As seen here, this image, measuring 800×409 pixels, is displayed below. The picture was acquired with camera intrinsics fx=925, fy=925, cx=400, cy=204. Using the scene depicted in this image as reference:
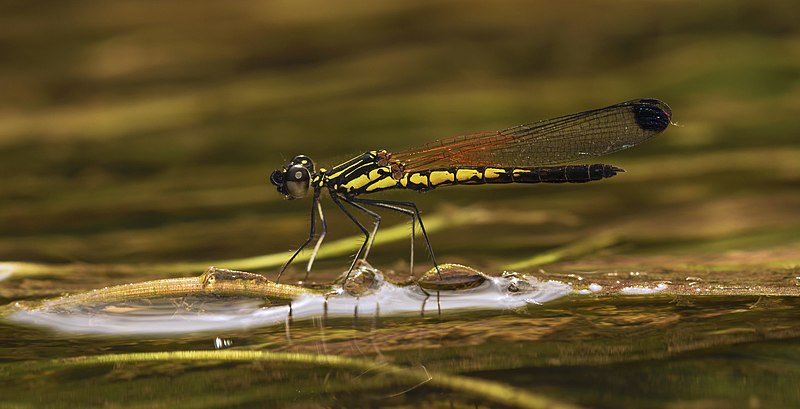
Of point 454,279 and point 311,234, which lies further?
point 311,234

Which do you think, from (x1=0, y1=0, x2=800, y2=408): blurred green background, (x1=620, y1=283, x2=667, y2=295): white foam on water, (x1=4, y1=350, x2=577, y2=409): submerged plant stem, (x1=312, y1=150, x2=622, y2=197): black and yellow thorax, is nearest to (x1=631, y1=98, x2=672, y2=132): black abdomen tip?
(x1=312, y1=150, x2=622, y2=197): black and yellow thorax

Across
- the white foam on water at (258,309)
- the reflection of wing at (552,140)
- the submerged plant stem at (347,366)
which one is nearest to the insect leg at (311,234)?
the reflection of wing at (552,140)

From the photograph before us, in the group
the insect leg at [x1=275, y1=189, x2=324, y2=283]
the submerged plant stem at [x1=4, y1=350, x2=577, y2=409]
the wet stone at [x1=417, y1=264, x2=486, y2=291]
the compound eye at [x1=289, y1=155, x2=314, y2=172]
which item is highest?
the compound eye at [x1=289, y1=155, x2=314, y2=172]

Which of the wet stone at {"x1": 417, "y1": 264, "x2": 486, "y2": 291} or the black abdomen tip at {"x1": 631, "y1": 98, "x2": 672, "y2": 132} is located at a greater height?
the black abdomen tip at {"x1": 631, "y1": 98, "x2": 672, "y2": 132}

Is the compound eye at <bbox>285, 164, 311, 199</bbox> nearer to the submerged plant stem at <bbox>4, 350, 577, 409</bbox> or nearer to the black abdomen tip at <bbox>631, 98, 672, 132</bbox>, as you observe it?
the black abdomen tip at <bbox>631, 98, 672, 132</bbox>

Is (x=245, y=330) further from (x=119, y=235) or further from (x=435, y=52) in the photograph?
(x=435, y=52)

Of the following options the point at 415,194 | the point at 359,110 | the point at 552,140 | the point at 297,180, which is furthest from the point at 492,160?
the point at 359,110

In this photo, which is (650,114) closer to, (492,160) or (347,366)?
(492,160)
